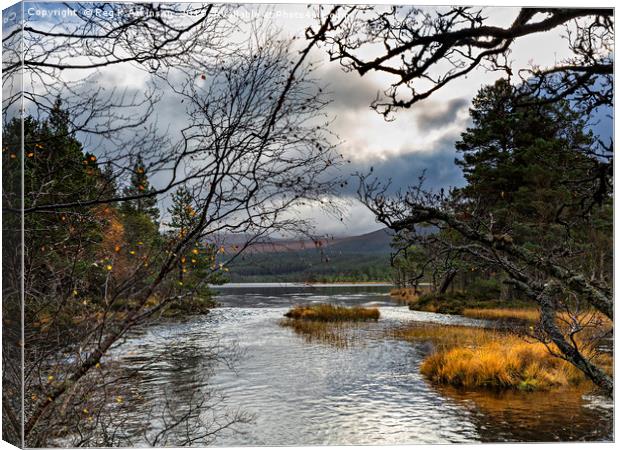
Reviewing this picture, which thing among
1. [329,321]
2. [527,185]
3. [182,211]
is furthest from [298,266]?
[329,321]

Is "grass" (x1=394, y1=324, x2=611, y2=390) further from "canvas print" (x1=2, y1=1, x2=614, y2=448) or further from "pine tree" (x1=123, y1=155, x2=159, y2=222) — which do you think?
"pine tree" (x1=123, y1=155, x2=159, y2=222)

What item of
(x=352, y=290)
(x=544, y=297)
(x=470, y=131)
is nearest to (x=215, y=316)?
(x=352, y=290)

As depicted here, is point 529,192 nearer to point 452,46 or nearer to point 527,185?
point 527,185

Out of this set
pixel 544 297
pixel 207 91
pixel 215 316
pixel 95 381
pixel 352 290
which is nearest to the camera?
pixel 544 297

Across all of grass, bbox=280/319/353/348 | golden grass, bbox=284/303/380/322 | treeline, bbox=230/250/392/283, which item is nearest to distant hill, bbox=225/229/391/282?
treeline, bbox=230/250/392/283

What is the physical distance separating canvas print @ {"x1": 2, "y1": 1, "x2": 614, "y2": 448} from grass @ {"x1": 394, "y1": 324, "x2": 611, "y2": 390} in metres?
0.07

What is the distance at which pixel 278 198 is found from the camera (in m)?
3.42

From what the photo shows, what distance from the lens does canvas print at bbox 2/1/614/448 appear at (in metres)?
3.23

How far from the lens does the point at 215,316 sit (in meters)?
5.81

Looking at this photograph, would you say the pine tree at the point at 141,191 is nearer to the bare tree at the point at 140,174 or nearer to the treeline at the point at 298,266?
the bare tree at the point at 140,174

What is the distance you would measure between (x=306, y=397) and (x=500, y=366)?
2083 mm

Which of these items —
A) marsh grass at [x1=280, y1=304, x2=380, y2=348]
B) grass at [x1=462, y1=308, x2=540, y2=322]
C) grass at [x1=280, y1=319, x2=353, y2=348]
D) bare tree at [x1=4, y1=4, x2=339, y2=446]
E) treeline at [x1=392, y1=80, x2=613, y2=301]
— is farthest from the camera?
grass at [x1=280, y1=319, x2=353, y2=348]

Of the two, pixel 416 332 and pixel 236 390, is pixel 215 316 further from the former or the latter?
pixel 416 332

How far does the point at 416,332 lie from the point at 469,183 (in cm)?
320
